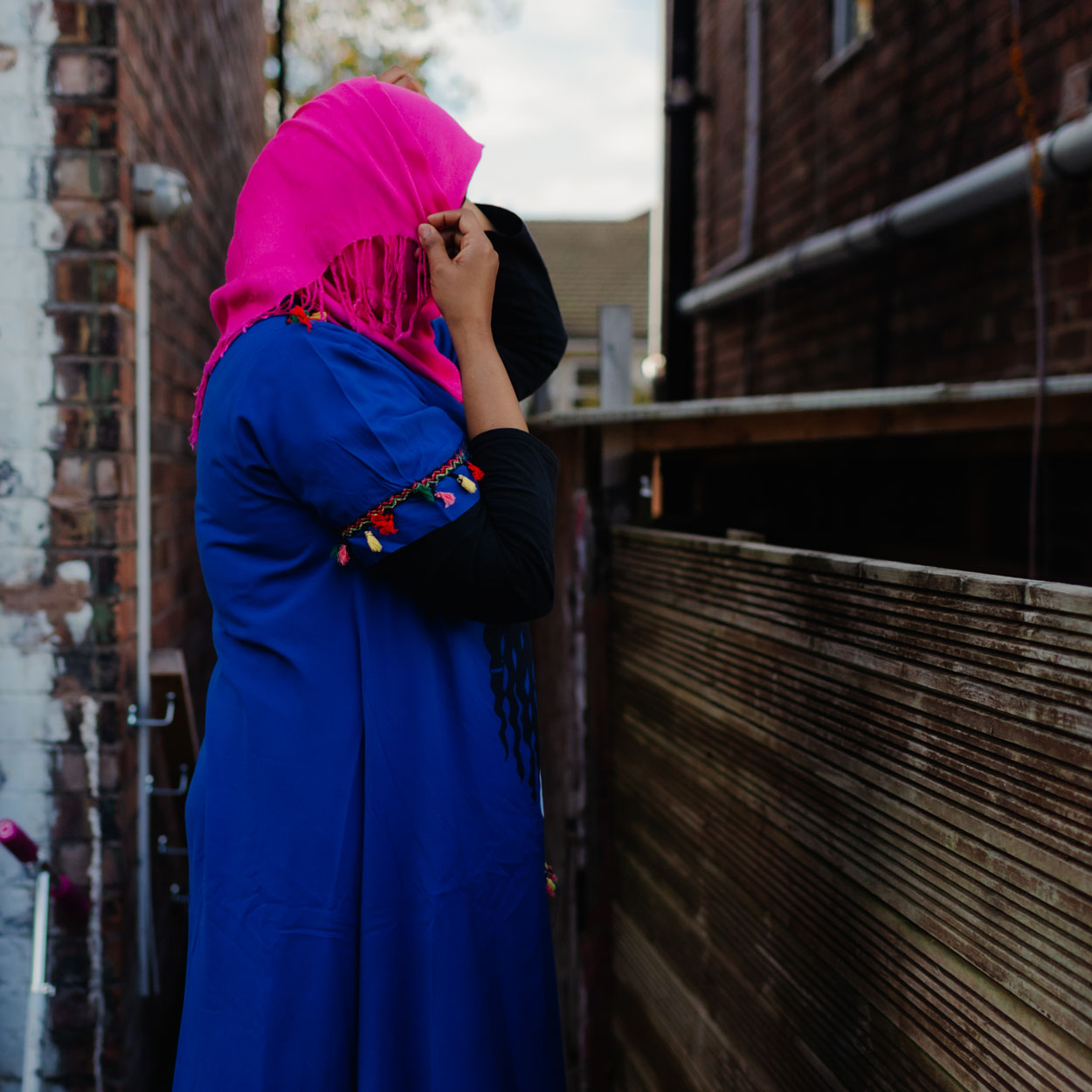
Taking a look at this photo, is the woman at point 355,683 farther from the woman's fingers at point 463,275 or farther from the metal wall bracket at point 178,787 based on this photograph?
the metal wall bracket at point 178,787

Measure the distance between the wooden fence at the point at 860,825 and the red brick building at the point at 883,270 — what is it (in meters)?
0.59

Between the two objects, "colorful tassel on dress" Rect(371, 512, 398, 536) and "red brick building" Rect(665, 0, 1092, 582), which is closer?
"colorful tassel on dress" Rect(371, 512, 398, 536)

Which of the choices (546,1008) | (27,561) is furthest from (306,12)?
(546,1008)

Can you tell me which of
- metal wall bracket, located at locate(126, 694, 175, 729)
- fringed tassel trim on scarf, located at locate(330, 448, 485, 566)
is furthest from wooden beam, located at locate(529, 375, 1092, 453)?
metal wall bracket, located at locate(126, 694, 175, 729)

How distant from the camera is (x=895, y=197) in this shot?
15.7 feet

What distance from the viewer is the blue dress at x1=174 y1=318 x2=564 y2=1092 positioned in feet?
4.43

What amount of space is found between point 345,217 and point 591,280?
70.2ft

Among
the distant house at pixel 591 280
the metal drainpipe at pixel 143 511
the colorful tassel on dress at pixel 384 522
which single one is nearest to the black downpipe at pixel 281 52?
the metal drainpipe at pixel 143 511

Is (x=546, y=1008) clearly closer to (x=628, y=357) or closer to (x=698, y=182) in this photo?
(x=628, y=357)

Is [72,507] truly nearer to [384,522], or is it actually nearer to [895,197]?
[384,522]

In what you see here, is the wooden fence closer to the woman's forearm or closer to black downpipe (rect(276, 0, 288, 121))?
the woman's forearm

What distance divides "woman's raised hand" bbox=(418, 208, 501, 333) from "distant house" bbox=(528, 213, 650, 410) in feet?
58.0

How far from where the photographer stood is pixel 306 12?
696 inches

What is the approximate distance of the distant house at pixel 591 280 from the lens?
808 inches
